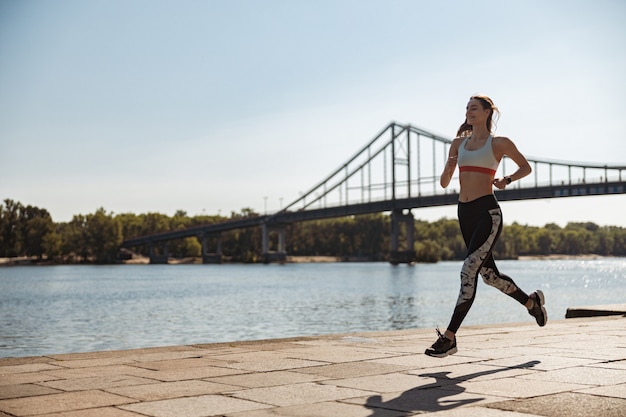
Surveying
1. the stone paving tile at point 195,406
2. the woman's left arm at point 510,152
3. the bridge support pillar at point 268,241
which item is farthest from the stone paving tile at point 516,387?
the bridge support pillar at point 268,241

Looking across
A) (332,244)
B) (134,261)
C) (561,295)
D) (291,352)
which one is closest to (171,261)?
(134,261)

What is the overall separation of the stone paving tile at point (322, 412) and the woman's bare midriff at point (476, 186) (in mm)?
2264

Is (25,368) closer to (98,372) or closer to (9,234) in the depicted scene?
(98,372)

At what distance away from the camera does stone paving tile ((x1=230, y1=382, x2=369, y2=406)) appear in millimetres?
4332

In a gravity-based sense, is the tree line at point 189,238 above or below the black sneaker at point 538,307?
above

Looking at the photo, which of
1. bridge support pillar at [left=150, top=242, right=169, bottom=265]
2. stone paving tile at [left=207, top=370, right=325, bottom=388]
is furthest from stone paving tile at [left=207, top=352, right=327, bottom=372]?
bridge support pillar at [left=150, top=242, right=169, bottom=265]

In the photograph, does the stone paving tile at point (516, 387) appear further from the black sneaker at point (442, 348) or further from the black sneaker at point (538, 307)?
the black sneaker at point (538, 307)

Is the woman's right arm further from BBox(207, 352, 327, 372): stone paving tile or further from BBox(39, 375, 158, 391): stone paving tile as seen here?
BBox(39, 375, 158, 391): stone paving tile

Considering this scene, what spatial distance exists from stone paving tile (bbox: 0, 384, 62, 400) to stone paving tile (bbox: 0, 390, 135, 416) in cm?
10

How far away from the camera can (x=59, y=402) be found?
14.2 feet

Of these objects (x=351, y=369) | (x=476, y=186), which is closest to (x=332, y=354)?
(x=351, y=369)

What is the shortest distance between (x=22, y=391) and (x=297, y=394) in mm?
1461

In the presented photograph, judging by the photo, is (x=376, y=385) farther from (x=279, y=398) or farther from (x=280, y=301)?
(x=280, y=301)

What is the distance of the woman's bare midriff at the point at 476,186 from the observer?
5.98 metres
